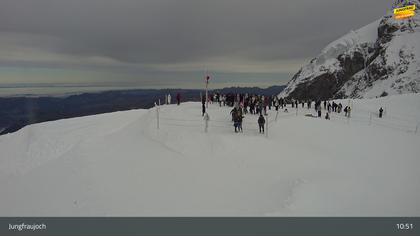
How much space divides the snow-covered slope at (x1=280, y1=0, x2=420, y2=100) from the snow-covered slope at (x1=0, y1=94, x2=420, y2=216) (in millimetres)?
105691

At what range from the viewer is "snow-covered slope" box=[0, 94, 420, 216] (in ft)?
30.2

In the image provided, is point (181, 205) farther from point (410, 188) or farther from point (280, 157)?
point (410, 188)

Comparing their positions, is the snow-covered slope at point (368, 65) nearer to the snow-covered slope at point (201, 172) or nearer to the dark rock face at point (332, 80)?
the dark rock face at point (332, 80)

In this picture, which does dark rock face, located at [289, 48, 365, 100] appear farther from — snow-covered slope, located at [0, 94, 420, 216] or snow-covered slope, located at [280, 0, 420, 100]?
snow-covered slope, located at [0, 94, 420, 216]

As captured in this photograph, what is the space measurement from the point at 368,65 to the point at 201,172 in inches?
6277

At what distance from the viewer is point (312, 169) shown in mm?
12633

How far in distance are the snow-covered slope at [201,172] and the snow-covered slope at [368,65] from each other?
347ft

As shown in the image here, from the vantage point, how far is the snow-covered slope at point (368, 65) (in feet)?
365

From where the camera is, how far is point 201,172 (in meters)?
11.6
